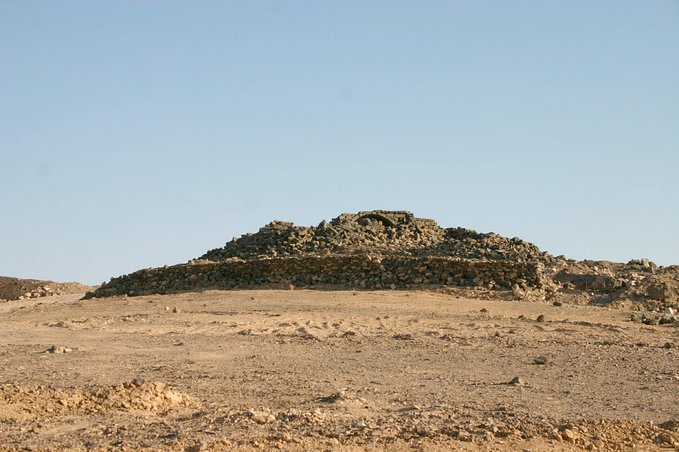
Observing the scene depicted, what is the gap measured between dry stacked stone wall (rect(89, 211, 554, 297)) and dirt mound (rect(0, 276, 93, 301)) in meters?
6.53

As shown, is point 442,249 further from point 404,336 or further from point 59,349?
point 59,349

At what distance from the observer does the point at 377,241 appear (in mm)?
26359

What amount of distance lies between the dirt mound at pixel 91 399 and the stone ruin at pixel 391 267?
41.5 feet

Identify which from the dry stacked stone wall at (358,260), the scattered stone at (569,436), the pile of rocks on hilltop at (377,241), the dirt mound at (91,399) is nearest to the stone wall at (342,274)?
the dry stacked stone wall at (358,260)

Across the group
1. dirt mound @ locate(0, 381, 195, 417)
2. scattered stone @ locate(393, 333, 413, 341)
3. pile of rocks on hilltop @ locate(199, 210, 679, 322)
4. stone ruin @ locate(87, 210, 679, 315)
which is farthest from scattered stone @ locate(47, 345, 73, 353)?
pile of rocks on hilltop @ locate(199, 210, 679, 322)

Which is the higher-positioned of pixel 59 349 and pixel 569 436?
pixel 59 349

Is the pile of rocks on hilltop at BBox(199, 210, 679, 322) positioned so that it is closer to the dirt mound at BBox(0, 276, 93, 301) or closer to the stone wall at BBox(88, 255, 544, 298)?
the stone wall at BBox(88, 255, 544, 298)

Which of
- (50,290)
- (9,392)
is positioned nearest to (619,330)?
(9,392)

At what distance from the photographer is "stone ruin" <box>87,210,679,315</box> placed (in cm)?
2062

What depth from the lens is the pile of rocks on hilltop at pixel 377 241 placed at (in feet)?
78.5

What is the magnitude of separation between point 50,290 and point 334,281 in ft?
46.9

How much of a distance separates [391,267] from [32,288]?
16.6 meters

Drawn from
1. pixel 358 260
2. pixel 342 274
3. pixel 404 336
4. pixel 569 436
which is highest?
pixel 358 260

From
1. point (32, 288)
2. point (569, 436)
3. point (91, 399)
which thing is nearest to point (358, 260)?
point (91, 399)
